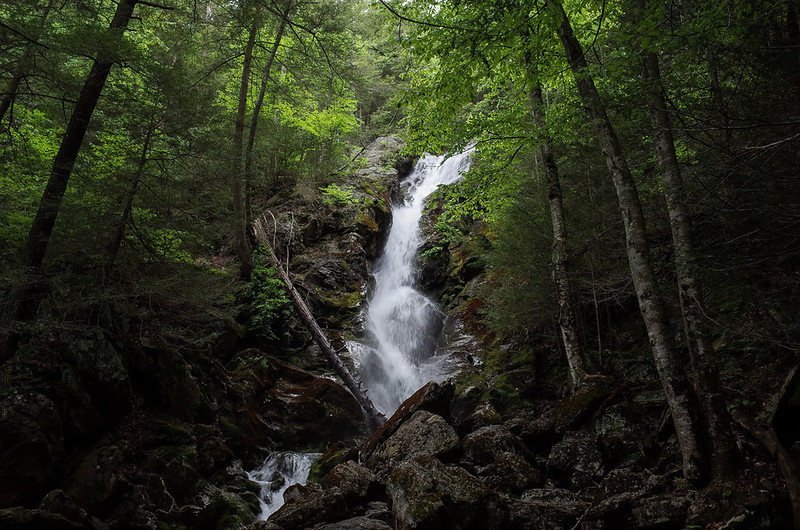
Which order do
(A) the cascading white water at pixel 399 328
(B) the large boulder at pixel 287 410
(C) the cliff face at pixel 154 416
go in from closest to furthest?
(C) the cliff face at pixel 154 416, (B) the large boulder at pixel 287 410, (A) the cascading white water at pixel 399 328

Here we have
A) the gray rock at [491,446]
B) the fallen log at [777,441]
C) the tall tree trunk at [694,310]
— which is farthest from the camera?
the gray rock at [491,446]

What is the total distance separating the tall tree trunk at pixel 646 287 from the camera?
4477 millimetres

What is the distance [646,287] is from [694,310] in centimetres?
54

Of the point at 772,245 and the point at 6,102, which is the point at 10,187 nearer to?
the point at 6,102

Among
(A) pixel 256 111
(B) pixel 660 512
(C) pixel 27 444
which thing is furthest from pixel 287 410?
(A) pixel 256 111

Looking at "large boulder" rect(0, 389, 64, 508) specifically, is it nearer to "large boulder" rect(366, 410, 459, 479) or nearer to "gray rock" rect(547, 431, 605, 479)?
"large boulder" rect(366, 410, 459, 479)

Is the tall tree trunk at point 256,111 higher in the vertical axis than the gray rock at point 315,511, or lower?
higher

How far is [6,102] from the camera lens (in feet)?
23.3

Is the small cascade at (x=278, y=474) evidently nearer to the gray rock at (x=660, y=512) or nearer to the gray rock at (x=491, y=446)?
the gray rock at (x=491, y=446)

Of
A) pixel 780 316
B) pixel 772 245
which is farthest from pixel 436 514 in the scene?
pixel 772 245

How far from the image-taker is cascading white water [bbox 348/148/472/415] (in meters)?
12.2

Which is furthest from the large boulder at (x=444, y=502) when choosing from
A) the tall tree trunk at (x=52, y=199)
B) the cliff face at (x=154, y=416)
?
the tall tree trunk at (x=52, y=199)

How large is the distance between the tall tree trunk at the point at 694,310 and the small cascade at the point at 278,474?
685cm

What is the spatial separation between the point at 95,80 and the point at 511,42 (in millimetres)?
6354
